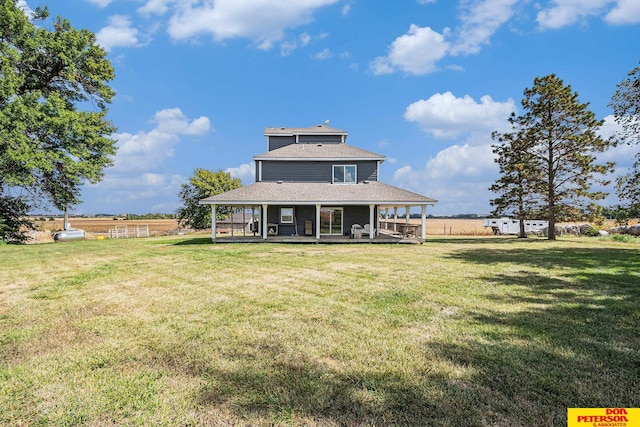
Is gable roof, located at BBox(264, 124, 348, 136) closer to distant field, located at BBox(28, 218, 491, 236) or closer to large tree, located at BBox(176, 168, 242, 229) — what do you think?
distant field, located at BBox(28, 218, 491, 236)

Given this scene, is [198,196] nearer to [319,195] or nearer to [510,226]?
[319,195]

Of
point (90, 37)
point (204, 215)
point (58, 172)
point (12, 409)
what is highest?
point (90, 37)

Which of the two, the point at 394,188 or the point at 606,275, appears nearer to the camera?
the point at 606,275

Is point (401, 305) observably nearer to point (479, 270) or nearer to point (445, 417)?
point (445, 417)

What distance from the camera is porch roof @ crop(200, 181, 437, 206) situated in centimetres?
1791

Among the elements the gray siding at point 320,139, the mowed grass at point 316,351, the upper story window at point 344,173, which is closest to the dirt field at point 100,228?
the gray siding at point 320,139

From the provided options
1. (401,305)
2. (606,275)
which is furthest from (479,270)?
(401,305)

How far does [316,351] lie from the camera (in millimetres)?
3740

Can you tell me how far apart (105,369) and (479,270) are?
30.1 feet

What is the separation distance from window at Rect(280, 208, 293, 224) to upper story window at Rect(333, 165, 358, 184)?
364cm

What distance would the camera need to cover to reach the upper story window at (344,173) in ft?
68.9

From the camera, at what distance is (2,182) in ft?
63.7

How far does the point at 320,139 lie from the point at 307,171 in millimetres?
3934

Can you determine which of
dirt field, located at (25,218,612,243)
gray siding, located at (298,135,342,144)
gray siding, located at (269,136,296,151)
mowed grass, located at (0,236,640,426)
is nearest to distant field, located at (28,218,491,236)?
dirt field, located at (25,218,612,243)
